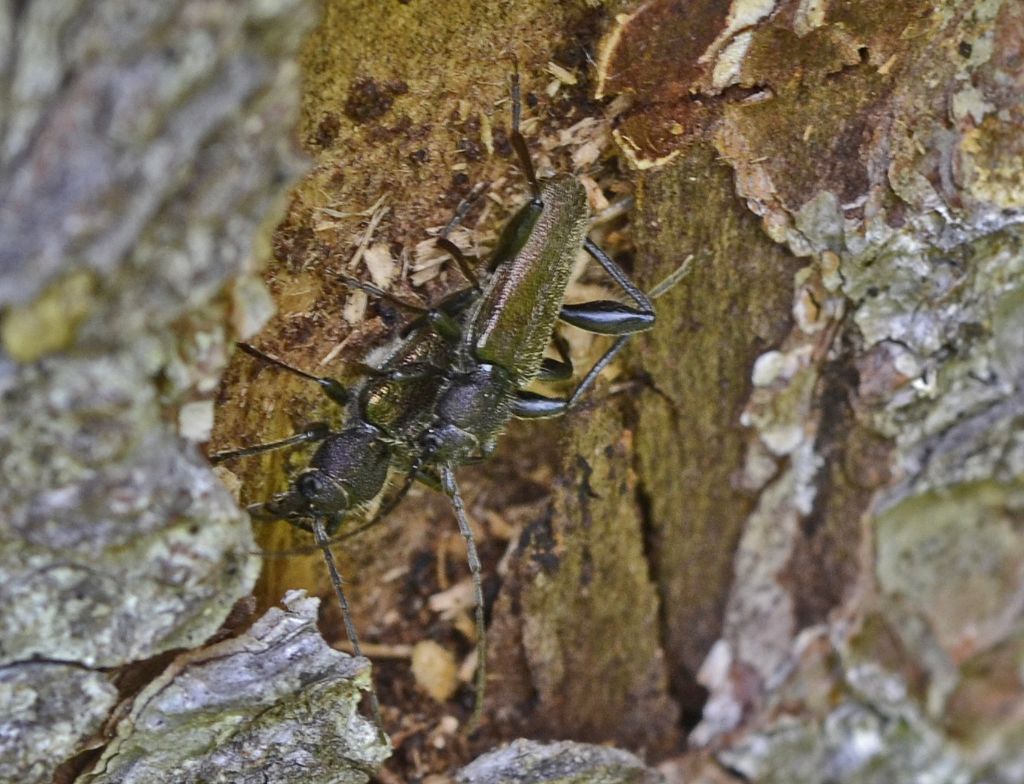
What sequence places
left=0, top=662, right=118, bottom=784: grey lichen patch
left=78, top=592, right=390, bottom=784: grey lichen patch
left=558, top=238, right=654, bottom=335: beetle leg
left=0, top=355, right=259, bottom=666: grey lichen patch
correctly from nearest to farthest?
1. left=0, top=355, right=259, bottom=666: grey lichen patch
2. left=0, top=662, right=118, bottom=784: grey lichen patch
3. left=78, top=592, right=390, bottom=784: grey lichen patch
4. left=558, top=238, right=654, bottom=335: beetle leg

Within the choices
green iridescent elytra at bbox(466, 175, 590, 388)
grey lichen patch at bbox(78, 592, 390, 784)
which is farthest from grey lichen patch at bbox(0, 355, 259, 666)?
green iridescent elytra at bbox(466, 175, 590, 388)

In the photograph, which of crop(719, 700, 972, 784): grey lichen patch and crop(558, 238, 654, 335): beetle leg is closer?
crop(558, 238, 654, 335): beetle leg

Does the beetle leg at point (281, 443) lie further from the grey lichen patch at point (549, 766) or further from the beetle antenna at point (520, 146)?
the grey lichen patch at point (549, 766)

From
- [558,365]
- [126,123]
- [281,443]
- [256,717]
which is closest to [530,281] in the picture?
[558,365]

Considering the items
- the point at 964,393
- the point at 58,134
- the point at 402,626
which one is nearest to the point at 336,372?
the point at 402,626

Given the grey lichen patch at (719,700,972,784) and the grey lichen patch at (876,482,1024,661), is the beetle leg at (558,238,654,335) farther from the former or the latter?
the grey lichen patch at (719,700,972,784)

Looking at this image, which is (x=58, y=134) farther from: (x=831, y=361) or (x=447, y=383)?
(x=831, y=361)

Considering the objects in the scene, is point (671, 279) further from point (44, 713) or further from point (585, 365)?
point (44, 713)
